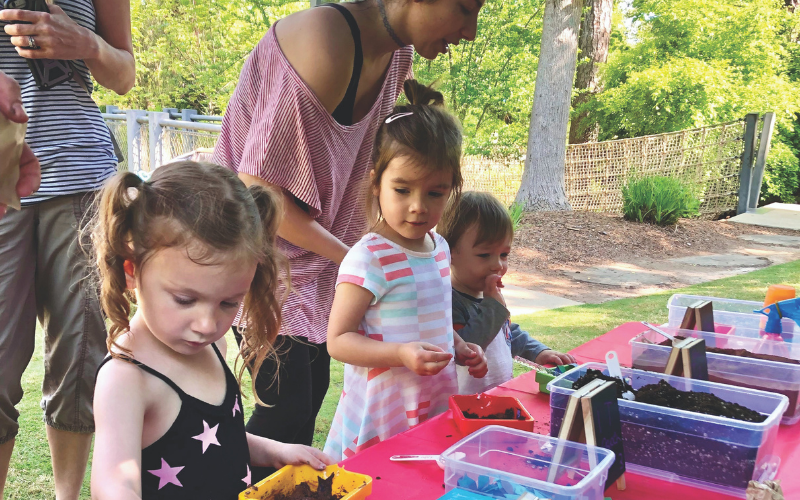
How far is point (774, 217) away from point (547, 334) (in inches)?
329

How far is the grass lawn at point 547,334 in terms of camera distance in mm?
2914

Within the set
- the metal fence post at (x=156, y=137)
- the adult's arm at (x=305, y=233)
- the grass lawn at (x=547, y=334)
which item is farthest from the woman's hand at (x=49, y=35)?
the metal fence post at (x=156, y=137)

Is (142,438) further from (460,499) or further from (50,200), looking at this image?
(50,200)

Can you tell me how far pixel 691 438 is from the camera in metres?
1.30

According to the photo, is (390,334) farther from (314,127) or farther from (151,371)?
(151,371)

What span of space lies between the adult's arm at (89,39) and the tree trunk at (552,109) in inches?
338

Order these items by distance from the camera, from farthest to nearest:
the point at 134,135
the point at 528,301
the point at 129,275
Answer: the point at 134,135 < the point at 528,301 < the point at 129,275

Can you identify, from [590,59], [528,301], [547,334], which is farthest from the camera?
[590,59]

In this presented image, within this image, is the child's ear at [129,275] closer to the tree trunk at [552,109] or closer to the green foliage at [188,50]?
the tree trunk at [552,109]

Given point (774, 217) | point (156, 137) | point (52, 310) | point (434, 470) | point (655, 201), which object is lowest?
point (774, 217)

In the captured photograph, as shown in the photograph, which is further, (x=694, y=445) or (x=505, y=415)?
(x=505, y=415)

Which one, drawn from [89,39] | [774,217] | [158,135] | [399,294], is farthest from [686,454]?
[774,217]

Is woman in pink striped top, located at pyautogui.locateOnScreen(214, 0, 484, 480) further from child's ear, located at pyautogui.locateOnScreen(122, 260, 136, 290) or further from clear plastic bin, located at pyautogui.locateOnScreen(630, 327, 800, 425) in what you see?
clear plastic bin, located at pyautogui.locateOnScreen(630, 327, 800, 425)

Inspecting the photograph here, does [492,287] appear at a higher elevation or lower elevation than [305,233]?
lower
